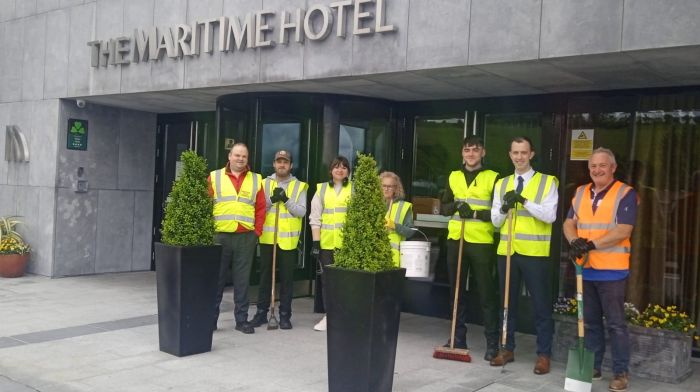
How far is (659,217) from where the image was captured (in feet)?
22.7

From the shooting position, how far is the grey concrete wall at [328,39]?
5301mm

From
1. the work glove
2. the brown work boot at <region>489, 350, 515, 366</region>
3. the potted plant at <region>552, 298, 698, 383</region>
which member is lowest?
the brown work boot at <region>489, 350, 515, 366</region>

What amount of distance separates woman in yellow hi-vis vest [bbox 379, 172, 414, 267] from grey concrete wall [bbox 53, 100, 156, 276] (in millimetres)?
6112

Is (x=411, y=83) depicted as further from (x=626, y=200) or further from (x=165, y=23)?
(x=165, y=23)

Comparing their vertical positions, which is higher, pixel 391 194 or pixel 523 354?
pixel 391 194

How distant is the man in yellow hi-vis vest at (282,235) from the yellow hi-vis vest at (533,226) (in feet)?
8.00

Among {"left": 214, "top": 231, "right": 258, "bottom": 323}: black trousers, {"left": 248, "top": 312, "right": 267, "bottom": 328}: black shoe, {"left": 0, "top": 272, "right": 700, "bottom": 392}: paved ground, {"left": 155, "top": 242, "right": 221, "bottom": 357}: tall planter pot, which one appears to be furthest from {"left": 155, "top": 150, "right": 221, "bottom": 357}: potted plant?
{"left": 248, "top": 312, "right": 267, "bottom": 328}: black shoe

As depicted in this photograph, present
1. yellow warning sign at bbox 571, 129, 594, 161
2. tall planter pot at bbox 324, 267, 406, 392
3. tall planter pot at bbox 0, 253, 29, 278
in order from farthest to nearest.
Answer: tall planter pot at bbox 0, 253, 29, 278, yellow warning sign at bbox 571, 129, 594, 161, tall planter pot at bbox 324, 267, 406, 392

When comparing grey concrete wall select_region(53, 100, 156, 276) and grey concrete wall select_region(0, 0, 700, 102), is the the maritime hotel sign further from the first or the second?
grey concrete wall select_region(53, 100, 156, 276)

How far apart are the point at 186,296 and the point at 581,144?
4.53 m

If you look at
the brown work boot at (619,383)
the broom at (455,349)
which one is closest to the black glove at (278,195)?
the broom at (455,349)

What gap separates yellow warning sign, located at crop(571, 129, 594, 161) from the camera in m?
7.29

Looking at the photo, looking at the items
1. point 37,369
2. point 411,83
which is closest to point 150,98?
point 411,83

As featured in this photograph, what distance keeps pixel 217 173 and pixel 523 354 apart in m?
3.65
